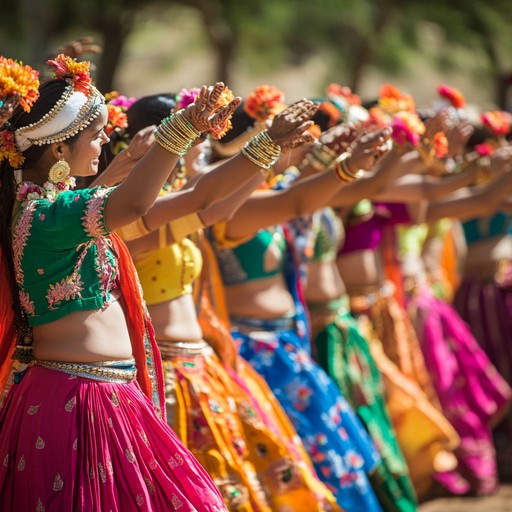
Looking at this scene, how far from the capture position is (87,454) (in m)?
3.32

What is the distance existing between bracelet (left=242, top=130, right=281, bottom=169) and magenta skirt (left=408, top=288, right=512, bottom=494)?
4.01 meters

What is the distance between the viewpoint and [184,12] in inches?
651

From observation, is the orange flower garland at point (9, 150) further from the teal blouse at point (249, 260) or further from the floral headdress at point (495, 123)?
the floral headdress at point (495, 123)

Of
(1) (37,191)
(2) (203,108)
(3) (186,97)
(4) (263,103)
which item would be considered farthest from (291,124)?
(4) (263,103)

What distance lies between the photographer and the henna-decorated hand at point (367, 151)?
4.34 metres

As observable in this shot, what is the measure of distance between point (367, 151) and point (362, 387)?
6.44 ft

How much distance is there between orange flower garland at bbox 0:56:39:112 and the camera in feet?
10.6

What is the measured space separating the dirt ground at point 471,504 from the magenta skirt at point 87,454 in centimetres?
356

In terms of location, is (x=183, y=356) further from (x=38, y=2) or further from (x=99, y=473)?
(x=38, y=2)

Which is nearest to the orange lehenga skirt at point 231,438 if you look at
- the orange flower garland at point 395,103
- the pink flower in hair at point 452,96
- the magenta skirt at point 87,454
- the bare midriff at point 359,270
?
the magenta skirt at point 87,454

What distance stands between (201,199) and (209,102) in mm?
424

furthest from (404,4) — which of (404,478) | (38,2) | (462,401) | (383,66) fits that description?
(404,478)

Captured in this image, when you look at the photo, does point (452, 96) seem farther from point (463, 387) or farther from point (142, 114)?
point (142, 114)

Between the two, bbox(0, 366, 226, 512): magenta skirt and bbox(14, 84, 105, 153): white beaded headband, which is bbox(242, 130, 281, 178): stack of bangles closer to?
bbox(14, 84, 105, 153): white beaded headband
